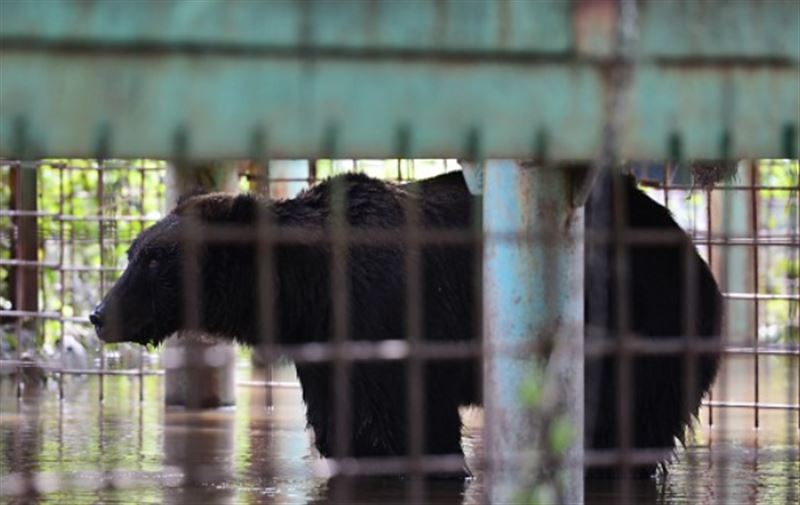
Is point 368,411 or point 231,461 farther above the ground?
point 368,411

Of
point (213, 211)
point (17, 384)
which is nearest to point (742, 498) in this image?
point (213, 211)

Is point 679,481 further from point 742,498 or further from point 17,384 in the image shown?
point 17,384

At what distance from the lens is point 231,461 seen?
335 inches

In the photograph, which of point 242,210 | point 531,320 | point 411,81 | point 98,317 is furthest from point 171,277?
point 411,81

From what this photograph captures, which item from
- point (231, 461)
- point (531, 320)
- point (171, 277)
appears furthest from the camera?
point (231, 461)

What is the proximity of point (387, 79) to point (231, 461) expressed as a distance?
548 centimetres

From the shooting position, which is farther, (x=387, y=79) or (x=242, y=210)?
(x=242, y=210)

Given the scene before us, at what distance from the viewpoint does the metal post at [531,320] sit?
4309mm

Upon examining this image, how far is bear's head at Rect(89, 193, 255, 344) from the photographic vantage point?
7.75 metres

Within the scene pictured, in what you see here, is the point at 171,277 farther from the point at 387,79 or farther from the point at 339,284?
the point at 387,79

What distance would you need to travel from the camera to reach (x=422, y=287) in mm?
7957

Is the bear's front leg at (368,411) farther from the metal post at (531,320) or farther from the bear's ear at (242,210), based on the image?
the metal post at (531,320)

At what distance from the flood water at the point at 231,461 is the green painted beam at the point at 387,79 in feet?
8.48

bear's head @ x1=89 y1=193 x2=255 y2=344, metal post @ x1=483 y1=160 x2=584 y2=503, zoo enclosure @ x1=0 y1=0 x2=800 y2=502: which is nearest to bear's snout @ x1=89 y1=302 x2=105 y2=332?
bear's head @ x1=89 y1=193 x2=255 y2=344
